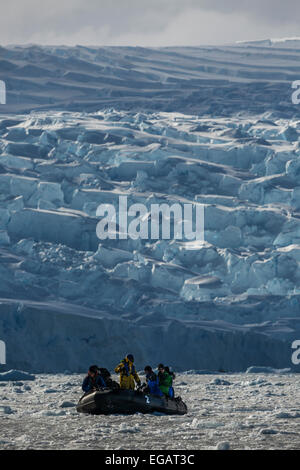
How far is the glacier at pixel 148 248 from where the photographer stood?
117 feet

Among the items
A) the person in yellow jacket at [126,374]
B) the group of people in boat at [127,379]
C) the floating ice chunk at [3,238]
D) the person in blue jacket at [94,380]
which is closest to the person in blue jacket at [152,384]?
the group of people in boat at [127,379]

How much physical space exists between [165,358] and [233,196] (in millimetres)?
17186

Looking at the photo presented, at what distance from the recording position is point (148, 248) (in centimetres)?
4434

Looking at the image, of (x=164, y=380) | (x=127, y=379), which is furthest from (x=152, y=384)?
(x=127, y=379)

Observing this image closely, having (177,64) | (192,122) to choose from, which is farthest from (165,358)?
(177,64)

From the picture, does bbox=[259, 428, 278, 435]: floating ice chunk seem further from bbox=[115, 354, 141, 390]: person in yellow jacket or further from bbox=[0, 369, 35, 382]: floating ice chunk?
bbox=[0, 369, 35, 382]: floating ice chunk

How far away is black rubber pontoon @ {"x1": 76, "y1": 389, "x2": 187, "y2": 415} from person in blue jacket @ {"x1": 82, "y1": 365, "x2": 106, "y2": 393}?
0.66 ft

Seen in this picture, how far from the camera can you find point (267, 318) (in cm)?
3966

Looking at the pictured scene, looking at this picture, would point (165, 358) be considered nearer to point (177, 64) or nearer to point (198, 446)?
point (198, 446)

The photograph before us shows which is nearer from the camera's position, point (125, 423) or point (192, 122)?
point (125, 423)

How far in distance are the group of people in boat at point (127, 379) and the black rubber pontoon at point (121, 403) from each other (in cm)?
21

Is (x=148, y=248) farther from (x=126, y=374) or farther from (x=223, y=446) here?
(x=223, y=446)

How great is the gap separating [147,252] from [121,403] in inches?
1085

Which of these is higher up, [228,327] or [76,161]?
[76,161]
